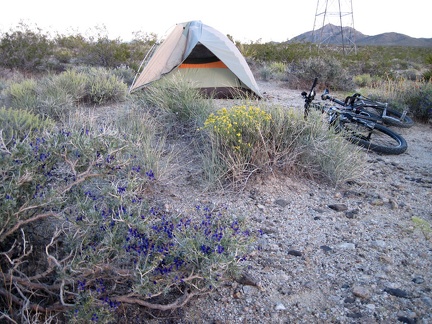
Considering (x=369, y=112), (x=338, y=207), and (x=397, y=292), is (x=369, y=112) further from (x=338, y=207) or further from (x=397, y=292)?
(x=397, y=292)

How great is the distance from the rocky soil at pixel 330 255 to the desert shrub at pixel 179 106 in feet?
5.64

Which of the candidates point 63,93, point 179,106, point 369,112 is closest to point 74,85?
point 63,93

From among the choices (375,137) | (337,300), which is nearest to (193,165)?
(337,300)

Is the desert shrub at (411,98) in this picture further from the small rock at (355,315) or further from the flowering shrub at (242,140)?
the small rock at (355,315)

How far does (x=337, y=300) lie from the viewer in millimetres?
2350

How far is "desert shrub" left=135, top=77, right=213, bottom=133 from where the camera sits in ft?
17.4

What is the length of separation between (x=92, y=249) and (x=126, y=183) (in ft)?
3.35

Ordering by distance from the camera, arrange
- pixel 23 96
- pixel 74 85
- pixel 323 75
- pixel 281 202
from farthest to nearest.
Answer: pixel 323 75, pixel 74 85, pixel 23 96, pixel 281 202

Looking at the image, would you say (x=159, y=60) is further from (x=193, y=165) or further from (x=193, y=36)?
(x=193, y=165)

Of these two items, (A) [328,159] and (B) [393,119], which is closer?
(A) [328,159]

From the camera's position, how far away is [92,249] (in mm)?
2021

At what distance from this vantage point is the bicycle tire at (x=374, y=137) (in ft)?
16.8

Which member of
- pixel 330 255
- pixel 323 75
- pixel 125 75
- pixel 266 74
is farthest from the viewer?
pixel 266 74

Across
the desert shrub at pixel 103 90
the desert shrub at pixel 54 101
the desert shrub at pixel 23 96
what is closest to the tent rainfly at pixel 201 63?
the desert shrub at pixel 103 90
